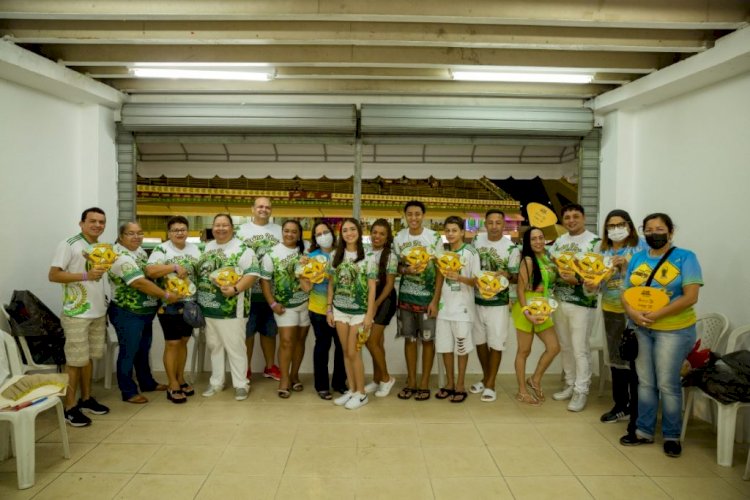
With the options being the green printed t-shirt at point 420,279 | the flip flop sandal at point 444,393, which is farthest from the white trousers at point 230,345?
the flip flop sandal at point 444,393

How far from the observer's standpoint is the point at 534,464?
321cm

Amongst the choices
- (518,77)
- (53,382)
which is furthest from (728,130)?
(53,382)

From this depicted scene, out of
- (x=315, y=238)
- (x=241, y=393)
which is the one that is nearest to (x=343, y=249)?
(x=315, y=238)

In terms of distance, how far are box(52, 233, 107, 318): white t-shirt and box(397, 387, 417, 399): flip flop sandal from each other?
8.51ft

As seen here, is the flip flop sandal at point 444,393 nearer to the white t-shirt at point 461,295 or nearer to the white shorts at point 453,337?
the white shorts at point 453,337

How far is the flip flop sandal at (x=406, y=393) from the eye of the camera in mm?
4406

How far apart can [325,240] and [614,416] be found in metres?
2.74

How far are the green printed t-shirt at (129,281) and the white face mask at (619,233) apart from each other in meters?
3.77

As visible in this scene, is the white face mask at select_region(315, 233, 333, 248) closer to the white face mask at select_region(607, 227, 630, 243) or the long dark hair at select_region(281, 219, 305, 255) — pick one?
the long dark hair at select_region(281, 219, 305, 255)

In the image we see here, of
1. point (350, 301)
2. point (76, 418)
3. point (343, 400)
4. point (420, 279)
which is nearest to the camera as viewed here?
point (76, 418)

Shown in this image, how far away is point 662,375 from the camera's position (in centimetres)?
337

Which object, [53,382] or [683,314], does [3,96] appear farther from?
[683,314]

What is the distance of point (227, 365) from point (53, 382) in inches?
79.4

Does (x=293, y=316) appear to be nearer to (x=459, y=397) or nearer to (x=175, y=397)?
(x=175, y=397)
